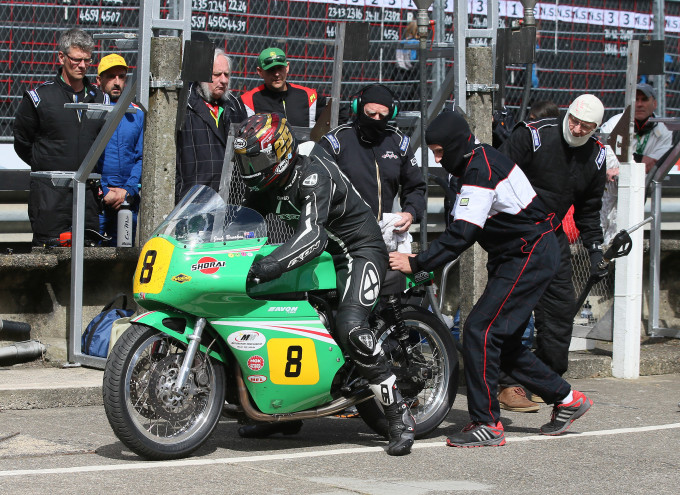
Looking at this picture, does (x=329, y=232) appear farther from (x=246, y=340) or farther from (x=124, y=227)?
(x=124, y=227)

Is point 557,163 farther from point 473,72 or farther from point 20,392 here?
point 20,392

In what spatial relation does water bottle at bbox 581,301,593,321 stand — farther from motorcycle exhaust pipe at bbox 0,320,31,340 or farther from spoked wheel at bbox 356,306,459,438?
motorcycle exhaust pipe at bbox 0,320,31,340

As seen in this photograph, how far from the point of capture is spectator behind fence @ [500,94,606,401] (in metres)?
8.50

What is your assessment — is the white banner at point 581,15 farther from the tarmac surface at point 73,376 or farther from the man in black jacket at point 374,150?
the man in black jacket at point 374,150

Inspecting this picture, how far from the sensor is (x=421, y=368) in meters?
7.50

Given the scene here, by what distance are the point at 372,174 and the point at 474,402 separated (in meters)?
1.94

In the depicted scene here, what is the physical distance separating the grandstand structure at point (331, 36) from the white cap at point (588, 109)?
11.0 ft

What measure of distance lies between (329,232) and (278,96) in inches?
131

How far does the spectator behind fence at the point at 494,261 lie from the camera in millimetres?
7172

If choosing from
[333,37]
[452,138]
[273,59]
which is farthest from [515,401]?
[333,37]

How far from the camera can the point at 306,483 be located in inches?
240

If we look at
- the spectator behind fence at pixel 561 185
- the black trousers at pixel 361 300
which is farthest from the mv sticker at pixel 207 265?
the spectator behind fence at pixel 561 185

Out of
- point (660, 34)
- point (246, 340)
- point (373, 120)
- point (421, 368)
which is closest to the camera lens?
point (246, 340)

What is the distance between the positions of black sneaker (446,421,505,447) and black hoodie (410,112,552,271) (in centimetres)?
97
